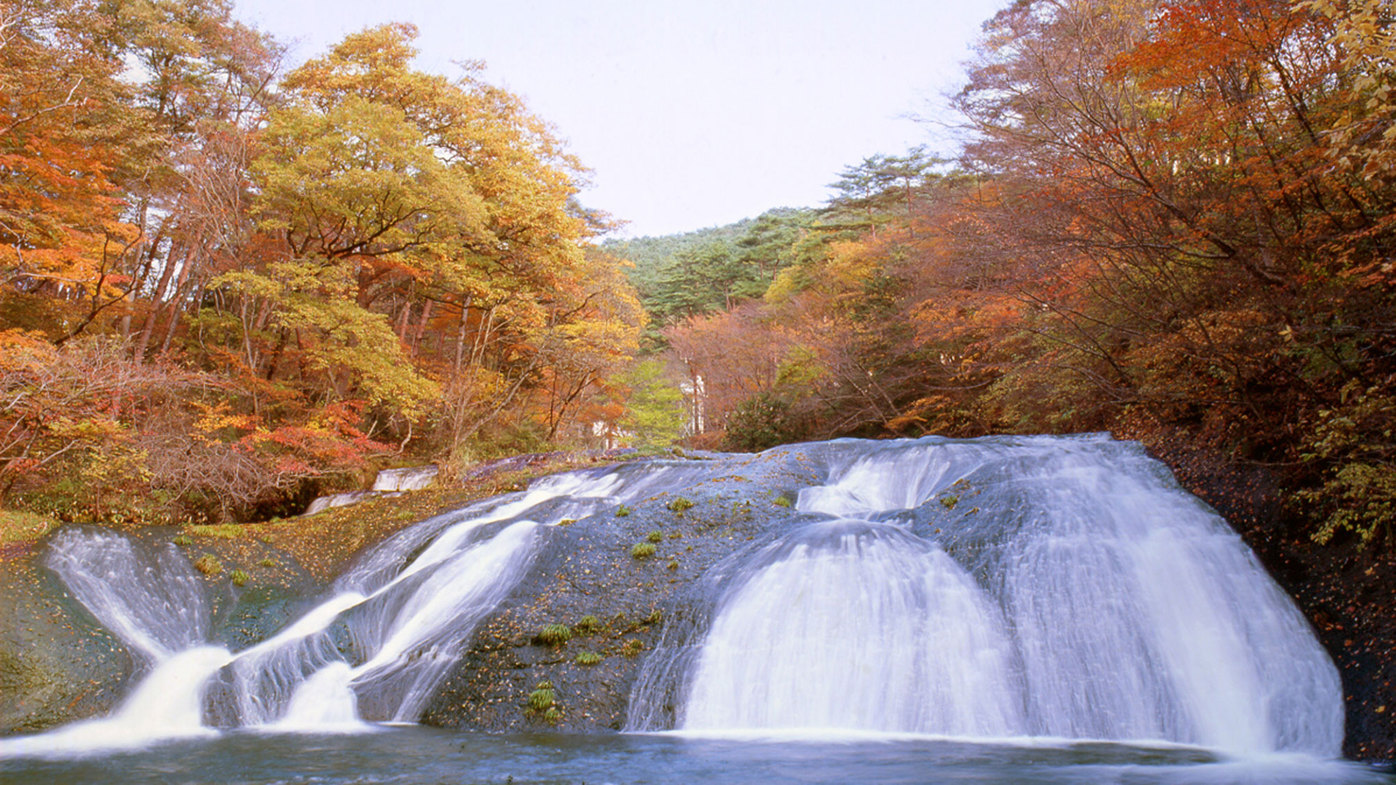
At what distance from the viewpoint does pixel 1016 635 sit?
6828mm

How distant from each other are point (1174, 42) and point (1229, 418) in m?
4.52

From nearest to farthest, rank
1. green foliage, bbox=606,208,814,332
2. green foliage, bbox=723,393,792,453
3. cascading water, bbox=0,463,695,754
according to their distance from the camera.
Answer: cascading water, bbox=0,463,695,754 < green foliage, bbox=723,393,792,453 < green foliage, bbox=606,208,814,332

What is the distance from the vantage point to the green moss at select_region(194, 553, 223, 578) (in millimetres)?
9555

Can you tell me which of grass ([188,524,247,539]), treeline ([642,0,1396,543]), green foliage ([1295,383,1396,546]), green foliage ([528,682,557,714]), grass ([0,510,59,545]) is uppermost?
treeline ([642,0,1396,543])

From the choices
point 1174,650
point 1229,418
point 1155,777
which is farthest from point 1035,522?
point 1155,777

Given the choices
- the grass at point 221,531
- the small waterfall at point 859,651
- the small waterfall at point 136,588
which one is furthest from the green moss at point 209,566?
the small waterfall at point 859,651

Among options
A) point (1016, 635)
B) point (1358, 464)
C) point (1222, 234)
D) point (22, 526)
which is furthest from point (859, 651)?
point (22, 526)

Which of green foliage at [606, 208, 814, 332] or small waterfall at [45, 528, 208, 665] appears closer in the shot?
small waterfall at [45, 528, 208, 665]

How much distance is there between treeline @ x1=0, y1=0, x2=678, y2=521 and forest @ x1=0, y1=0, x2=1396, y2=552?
10 centimetres

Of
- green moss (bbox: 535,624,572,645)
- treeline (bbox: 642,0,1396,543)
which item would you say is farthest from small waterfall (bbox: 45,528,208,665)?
treeline (bbox: 642,0,1396,543)

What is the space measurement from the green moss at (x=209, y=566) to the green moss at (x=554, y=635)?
17.1ft

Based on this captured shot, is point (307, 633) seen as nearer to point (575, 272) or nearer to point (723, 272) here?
point (575, 272)

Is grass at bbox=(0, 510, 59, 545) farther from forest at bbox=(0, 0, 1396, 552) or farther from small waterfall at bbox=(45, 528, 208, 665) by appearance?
forest at bbox=(0, 0, 1396, 552)

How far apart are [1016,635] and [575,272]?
17594 mm
